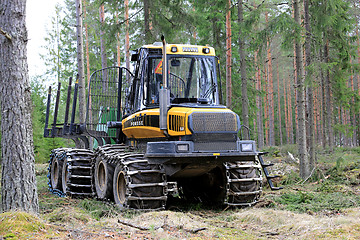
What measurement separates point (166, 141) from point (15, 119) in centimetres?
281

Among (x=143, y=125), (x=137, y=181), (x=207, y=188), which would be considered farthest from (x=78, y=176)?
(x=207, y=188)

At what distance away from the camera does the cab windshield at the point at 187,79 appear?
8.01 metres

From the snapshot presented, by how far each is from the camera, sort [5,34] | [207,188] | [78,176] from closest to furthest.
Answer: [5,34] → [207,188] → [78,176]

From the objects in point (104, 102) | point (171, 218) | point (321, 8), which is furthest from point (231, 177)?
point (321, 8)

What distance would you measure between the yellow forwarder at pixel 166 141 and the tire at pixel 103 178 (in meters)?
0.02

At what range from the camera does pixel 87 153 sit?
10289 mm

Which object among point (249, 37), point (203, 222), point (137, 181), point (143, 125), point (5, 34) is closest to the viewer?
point (5, 34)

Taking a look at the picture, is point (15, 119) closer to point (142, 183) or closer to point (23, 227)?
point (23, 227)

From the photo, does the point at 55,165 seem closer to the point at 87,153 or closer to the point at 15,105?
the point at 87,153

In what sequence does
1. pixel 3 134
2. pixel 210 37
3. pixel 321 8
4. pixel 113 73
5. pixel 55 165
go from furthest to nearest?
pixel 210 37 < pixel 321 8 < pixel 55 165 < pixel 113 73 < pixel 3 134

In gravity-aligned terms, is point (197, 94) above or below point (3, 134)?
above

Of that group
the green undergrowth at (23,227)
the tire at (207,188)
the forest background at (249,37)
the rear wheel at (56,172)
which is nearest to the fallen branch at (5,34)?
the green undergrowth at (23,227)

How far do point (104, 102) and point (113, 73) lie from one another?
826 mm

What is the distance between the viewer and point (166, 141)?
738 centimetres
